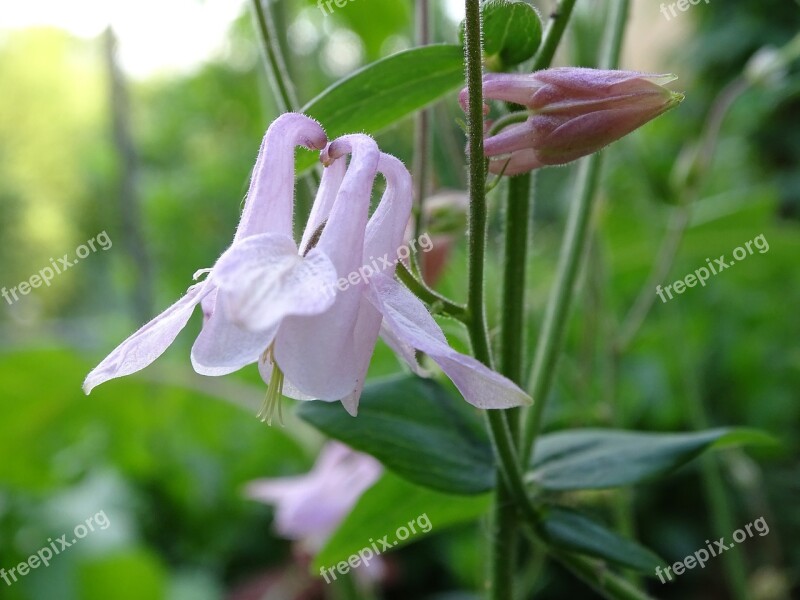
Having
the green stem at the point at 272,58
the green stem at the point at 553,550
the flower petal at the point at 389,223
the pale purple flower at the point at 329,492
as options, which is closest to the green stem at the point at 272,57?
the green stem at the point at 272,58

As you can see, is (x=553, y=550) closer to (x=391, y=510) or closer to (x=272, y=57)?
(x=391, y=510)

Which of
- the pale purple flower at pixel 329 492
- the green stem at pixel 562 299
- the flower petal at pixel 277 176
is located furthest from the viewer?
the pale purple flower at pixel 329 492

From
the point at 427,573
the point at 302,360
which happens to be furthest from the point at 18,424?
the point at 302,360

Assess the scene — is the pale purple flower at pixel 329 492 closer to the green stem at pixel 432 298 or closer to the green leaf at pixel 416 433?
the green leaf at pixel 416 433

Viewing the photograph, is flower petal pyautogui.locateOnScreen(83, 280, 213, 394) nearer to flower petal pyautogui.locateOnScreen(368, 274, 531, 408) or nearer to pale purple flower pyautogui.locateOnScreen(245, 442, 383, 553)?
flower petal pyautogui.locateOnScreen(368, 274, 531, 408)

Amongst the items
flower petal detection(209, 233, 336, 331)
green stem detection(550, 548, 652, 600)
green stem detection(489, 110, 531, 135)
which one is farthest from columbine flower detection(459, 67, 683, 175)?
green stem detection(550, 548, 652, 600)
